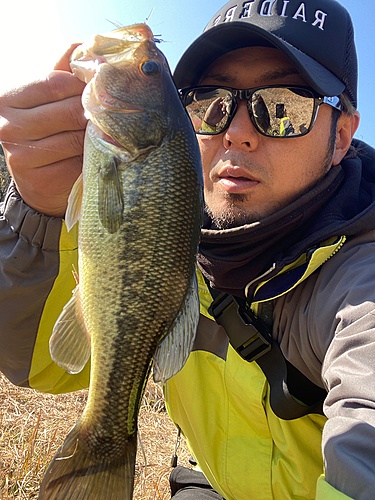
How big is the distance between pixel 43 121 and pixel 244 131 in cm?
114

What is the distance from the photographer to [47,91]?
1.46m

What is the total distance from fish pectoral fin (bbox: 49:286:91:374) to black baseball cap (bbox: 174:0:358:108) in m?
1.75

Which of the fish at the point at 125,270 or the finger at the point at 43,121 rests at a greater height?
the finger at the point at 43,121

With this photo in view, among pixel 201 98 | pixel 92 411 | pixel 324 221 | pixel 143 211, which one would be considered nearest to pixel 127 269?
pixel 143 211

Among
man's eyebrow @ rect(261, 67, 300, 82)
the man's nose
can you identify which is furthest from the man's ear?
the man's nose

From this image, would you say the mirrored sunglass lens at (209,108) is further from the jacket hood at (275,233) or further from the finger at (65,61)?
the finger at (65,61)

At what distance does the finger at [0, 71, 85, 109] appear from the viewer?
1.46m

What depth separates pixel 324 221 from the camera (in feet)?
6.19

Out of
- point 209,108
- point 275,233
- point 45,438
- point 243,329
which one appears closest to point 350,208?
point 275,233

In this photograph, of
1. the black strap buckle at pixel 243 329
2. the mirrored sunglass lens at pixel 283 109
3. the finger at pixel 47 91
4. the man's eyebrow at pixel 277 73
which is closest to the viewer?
the finger at pixel 47 91

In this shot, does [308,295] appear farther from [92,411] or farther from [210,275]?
[92,411]

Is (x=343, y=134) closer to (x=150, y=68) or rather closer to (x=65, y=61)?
(x=150, y=68)

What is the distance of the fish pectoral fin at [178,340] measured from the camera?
1358 millimetres

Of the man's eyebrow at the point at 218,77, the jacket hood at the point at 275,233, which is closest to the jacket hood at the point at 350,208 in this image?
the jacket hood at the point at 275,233
